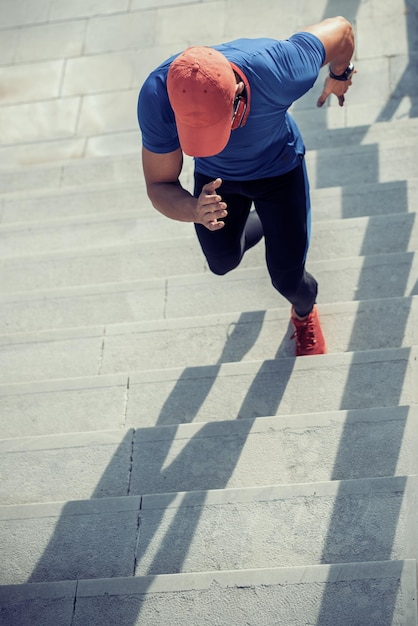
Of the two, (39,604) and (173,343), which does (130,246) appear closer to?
(173,343)

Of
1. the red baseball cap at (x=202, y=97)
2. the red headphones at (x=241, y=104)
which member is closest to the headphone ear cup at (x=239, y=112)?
the red headphones at (x=241, y=104)

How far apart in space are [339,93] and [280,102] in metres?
0.91

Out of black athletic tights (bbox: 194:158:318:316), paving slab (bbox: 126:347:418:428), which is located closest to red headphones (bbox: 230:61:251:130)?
black athletic tights (bbox: 194:158:318:316)

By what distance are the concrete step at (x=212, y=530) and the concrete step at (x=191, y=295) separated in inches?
64.1

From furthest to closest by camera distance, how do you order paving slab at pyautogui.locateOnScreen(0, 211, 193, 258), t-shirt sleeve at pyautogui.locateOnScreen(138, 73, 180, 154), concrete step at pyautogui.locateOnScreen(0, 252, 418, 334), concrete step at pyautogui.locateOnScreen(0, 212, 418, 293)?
paving slab at pyautogui.locateOnScreen(0, 211, 193, 258)
concrete step at pyautogui.locateOnScreen(0, 212, 418, 293)
concrete step at pyautogui.locateOnScreen(0, 252, 418, 334)
t-shirt sleeve at pyautogui.locateOnScreen(138, 73, 180, 154)

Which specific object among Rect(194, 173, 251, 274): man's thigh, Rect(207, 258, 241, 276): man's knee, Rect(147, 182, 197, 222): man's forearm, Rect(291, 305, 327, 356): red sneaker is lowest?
Rect(291, 305, 327, 356): red sneaker

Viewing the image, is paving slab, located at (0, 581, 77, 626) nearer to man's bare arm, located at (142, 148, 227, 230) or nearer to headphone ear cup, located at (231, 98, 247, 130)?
man's bare arm, located at (142, 148, 227, 230)

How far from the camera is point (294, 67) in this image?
3.93 metres

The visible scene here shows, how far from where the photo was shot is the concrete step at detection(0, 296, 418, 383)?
5047 mm

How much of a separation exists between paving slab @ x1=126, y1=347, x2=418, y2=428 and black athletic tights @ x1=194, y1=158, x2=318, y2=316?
463 millimetres

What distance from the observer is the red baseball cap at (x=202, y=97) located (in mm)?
3494

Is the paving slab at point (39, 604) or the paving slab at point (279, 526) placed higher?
the paving slab at point (279, 526)

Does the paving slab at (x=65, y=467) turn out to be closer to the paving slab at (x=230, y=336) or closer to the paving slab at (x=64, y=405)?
the paving slab at (x=64, y=405)

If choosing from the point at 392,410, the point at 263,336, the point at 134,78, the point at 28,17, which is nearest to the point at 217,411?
the point at 263,336
